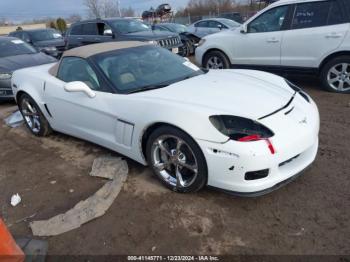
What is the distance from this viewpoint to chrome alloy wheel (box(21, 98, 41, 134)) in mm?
4997

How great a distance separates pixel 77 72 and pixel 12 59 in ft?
15.7

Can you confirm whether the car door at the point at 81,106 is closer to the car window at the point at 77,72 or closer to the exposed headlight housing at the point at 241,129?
the car window at the point at 77,72

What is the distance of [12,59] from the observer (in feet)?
26.0

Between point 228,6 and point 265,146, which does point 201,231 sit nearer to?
point 265,146

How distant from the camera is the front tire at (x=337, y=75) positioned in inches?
224

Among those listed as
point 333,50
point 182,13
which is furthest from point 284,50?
point 182,13

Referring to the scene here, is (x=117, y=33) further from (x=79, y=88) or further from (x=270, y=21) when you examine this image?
(x=79, y=88)

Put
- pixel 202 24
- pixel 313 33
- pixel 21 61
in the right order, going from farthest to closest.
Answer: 1. pixel 202 24
2. pixel 21 61
3. pixel 313 33

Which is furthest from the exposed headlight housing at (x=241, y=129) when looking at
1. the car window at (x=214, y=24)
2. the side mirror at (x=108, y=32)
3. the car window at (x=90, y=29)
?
the car window at (x=214, y=24)

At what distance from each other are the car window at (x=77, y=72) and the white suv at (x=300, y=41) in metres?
3.95

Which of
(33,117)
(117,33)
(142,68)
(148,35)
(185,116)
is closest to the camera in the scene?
→ (185,116)

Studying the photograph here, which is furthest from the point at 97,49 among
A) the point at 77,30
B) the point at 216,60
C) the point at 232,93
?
the point at 77,30

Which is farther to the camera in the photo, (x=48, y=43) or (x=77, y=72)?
(x=48, y=43)

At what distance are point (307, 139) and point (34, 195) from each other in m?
2.84
